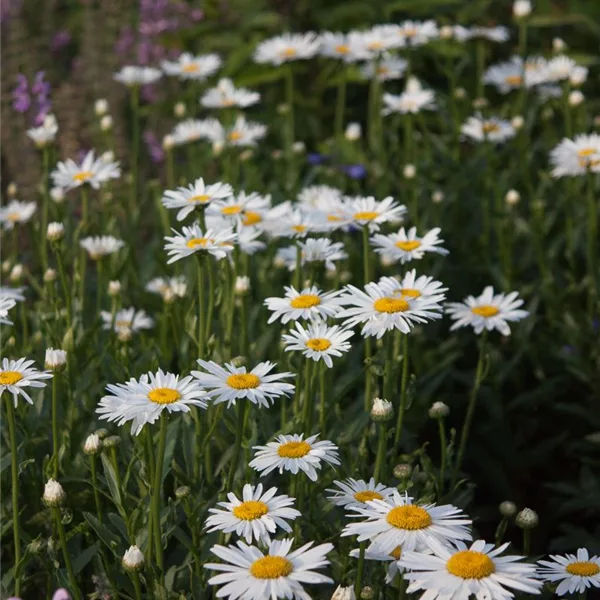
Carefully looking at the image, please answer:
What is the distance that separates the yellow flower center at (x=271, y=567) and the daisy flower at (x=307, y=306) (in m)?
0.67

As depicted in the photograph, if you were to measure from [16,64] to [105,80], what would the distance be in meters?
0.52

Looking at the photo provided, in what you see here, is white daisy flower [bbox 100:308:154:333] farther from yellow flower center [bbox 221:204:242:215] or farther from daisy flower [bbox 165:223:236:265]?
daisy flower [bbox 165:223:236:265]

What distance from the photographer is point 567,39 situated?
507 centimetres

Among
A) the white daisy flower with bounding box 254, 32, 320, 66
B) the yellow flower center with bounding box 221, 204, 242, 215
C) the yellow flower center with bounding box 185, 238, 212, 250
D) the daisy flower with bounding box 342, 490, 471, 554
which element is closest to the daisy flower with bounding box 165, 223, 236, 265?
the yellow flower center with bounding box 185, 238, 212, 250

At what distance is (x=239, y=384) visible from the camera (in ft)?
6.15

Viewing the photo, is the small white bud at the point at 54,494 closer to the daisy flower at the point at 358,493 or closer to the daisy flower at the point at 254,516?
the daisy flower at the point at 254,516

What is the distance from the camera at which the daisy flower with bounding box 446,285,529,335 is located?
2404mm

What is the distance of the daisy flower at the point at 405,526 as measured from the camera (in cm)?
156

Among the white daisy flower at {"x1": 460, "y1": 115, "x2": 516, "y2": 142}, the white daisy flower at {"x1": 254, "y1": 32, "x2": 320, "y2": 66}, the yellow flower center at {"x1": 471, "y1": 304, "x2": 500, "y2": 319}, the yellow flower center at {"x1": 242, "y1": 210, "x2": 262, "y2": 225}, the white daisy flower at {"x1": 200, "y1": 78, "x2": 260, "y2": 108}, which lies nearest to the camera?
the yellow flower center at {"x1": 471, "y1": 304, "x2": 500, "y2": 319}

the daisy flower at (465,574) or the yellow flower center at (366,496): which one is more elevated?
the daisy flower at (465,574)

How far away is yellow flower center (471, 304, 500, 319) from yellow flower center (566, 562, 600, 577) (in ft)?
2.81

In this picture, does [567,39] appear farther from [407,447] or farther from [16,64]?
[407,447]

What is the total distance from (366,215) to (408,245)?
12 cm

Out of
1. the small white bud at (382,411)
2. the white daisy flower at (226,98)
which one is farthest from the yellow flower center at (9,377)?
the white daisy flower at (226,98)
